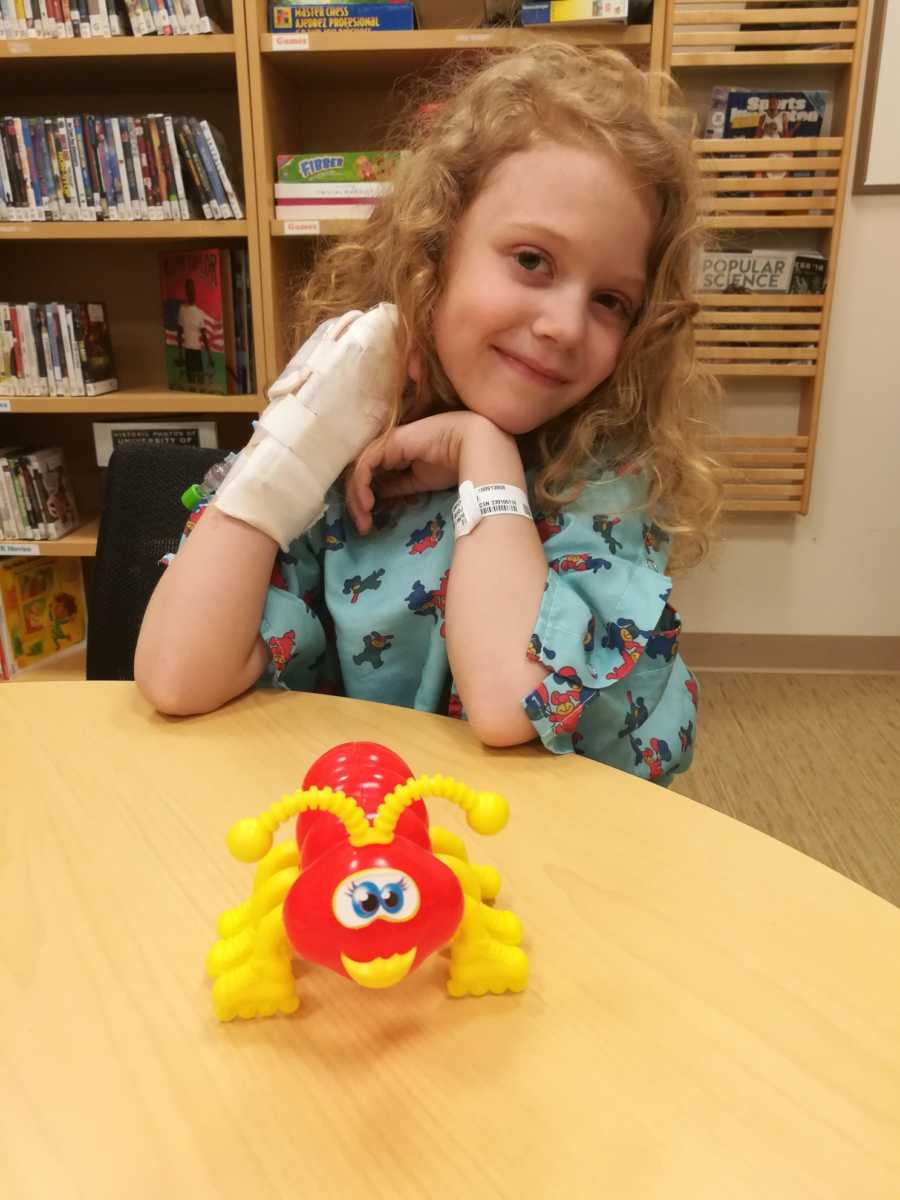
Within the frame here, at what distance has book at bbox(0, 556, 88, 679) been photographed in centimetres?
227

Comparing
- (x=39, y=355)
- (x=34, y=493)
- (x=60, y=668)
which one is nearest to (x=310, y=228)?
(x=39, y=355)

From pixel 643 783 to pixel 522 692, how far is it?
0.12m

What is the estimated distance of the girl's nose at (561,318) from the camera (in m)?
0.82

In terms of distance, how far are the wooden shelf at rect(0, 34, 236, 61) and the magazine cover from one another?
0.40 metres

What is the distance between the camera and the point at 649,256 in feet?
2.94

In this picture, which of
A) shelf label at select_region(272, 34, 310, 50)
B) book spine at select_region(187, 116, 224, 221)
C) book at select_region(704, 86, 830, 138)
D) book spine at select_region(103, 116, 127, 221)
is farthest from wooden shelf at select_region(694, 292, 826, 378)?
book spine at select_region(103, 116, 127, 221)

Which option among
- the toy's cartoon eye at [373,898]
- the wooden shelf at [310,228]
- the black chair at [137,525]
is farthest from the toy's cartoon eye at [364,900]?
the wooden shelf at [310,228]

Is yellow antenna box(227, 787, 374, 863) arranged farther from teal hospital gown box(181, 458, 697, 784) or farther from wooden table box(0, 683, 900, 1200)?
teal hospital gown box(181, 458, 697, 784)

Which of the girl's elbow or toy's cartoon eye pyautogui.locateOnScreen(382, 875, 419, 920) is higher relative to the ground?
toy's cartoon eye pyautogui.locateOnScreen(382, 875, 419, 920)

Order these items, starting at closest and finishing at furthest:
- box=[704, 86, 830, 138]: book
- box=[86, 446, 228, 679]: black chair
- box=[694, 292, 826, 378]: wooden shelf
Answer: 1. box=[86, 446, 228, 679]: black chair
2. box=[704, 86, 830, 138]: book
3. box=[694, 292, 826, 378]: wooden shelf

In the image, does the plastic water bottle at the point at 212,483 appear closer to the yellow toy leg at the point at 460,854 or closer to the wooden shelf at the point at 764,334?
the yellow toy leg at the point at 460,854

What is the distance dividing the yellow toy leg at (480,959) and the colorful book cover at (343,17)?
1915 mm

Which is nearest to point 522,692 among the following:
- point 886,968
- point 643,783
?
point 643,783

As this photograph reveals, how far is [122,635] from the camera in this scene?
3.84 feet
